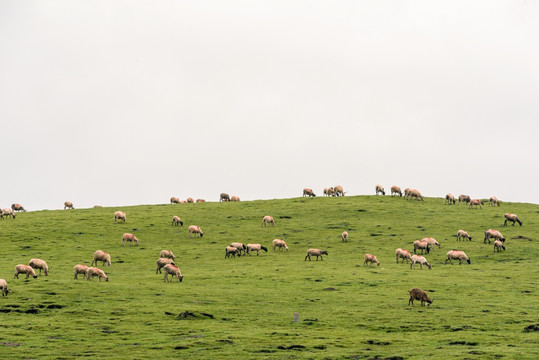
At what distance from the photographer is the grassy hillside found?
31500mm

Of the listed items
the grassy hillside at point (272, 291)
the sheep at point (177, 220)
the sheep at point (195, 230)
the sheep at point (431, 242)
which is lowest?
the grassy hillside at point (272, 291)

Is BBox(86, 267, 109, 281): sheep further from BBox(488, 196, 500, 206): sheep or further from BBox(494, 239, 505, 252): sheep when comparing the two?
BBox(488, 196, 500, 206): sheep

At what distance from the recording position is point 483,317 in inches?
1481

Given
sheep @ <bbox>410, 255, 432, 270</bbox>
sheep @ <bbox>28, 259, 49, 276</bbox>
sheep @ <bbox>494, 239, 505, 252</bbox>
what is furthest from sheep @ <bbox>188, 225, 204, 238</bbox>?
sheep @ <bbox>494, 239, 505, 252</bbox>

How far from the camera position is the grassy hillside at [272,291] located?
103ft

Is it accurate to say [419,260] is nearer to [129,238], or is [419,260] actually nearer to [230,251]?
[230,251]

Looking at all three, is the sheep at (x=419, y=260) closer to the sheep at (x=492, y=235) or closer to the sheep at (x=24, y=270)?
the sheep at (x=492, y=235)

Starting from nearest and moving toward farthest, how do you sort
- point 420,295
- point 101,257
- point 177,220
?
point 420,295, point 101,257, point 177,220

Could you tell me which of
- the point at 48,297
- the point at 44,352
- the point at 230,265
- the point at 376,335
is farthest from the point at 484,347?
the point at 230,265

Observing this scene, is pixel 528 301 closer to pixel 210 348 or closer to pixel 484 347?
pixel 484 347

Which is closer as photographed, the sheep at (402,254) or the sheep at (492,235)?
the sheep at (402,254)

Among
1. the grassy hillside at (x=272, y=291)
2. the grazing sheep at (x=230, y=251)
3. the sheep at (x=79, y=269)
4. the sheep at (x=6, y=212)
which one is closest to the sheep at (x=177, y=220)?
the grassy hillside at (x=272, y=291)

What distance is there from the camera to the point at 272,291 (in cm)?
4497

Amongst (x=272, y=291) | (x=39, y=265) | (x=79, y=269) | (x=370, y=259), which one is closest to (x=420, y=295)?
(x=272, y=291)
